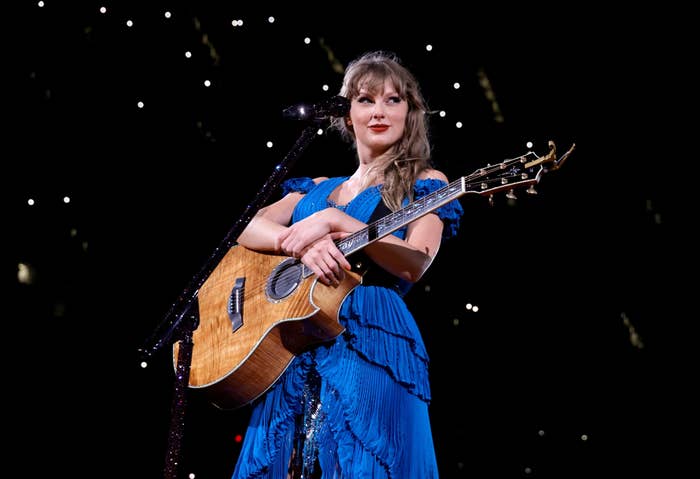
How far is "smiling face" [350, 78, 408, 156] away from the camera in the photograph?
2201 millimetres

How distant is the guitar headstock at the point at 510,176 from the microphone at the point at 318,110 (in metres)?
0.38

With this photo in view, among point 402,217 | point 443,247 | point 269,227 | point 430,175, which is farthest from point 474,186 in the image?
point 443,247

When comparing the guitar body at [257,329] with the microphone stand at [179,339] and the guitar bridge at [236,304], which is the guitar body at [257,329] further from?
the microphone stand at [179,339]

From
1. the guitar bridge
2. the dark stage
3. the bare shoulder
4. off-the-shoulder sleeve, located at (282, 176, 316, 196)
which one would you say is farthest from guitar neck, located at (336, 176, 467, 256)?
the dark stage

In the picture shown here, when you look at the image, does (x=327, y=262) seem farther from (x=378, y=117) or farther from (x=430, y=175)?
(x=378, y=117)

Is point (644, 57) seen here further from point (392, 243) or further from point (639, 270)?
point (392, 243)

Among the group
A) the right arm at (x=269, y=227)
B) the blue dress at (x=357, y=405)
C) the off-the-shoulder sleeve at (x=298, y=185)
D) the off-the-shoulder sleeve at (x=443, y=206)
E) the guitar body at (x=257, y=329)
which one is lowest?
the blue dress at (x=357, y=405)

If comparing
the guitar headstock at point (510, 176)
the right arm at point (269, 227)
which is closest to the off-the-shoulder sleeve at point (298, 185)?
the right arm at point (269, 227)

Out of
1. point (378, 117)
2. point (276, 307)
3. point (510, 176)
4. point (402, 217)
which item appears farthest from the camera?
point (378, 117)

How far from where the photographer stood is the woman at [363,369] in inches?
70.8

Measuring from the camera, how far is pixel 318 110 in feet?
6.16

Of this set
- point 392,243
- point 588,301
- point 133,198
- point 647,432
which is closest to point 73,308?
point 133,198

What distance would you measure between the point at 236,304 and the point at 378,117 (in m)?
0.66

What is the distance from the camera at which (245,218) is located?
5.96 feet
